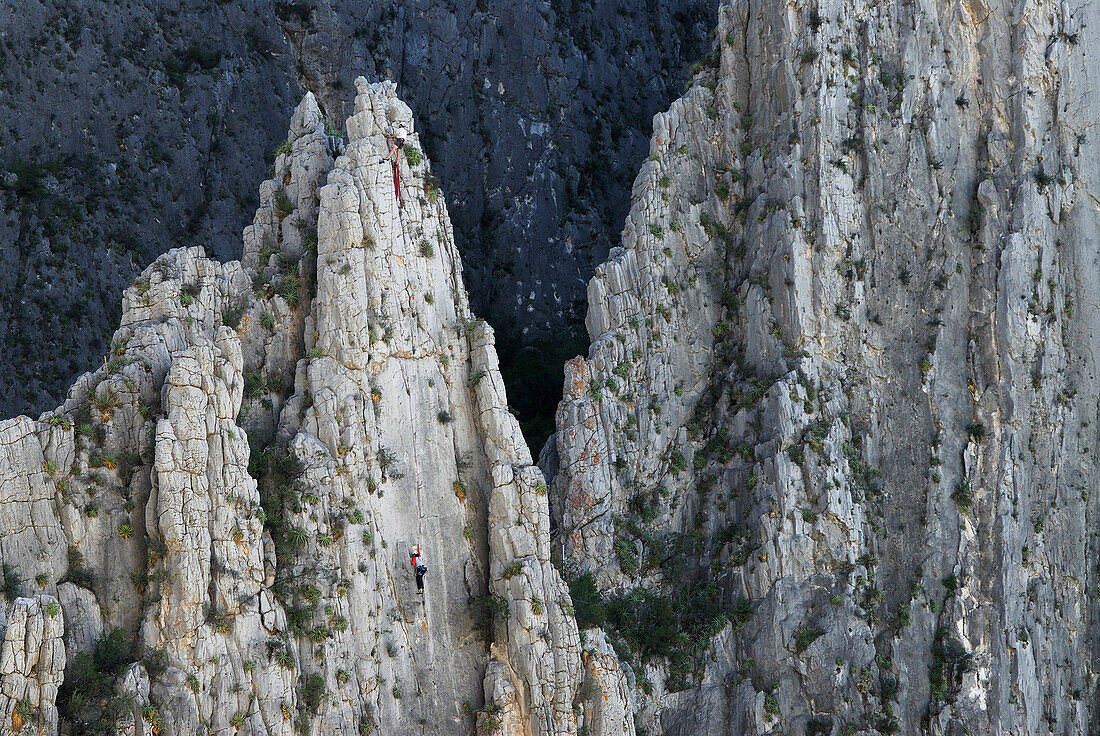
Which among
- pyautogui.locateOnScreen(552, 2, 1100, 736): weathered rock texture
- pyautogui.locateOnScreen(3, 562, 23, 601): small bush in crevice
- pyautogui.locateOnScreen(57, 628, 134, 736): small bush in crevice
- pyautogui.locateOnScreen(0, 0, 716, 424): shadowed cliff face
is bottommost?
pyautogui.locateOnScreen(57, 628, 134, 736): small bush in crevice

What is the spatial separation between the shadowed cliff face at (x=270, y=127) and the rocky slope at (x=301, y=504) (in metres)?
22.1

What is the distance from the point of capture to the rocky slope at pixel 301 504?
4244 centimetres

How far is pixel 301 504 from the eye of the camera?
1848 inches

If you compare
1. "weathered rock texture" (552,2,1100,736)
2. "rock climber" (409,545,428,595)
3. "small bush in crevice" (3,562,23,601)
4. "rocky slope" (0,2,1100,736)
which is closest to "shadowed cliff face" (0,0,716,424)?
"weathered rock texture" (552,2,1100,736)

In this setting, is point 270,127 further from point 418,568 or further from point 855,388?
point 418,568

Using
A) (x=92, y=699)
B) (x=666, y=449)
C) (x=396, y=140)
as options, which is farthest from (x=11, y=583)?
(x=666, y=449)

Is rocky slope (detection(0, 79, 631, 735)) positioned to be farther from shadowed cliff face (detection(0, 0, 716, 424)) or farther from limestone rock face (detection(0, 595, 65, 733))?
shadowed cliff face (detection(0, 0, 716, 424))

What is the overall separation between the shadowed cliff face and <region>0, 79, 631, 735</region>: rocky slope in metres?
22.1

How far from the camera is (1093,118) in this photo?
61.8m

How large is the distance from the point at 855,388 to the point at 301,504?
25.0m

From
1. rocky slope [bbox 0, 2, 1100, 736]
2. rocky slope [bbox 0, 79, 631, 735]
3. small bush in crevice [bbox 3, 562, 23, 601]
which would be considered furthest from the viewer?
rocky slope [bbox 0, 2, 1100, 736]

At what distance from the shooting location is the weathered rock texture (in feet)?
180

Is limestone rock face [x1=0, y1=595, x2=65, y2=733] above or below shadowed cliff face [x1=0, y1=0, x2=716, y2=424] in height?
below

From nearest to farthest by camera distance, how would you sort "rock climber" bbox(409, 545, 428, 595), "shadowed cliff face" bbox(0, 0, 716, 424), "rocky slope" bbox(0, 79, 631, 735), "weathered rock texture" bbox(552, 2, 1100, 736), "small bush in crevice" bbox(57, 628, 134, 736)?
"small bush in crevice" bbox(57, 628, 134, 736)
"rocky slope" bbox(0, 79, 631, 735)
"rock climber" bbox(409, 545, 428, 595)
"weathered rock texture" bbox(552, 2, 1100, 736)
"shadowed cliff face" bbox(0, 0, 716, 424)
